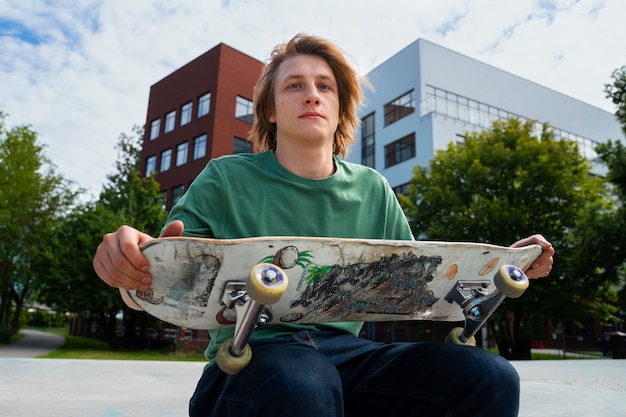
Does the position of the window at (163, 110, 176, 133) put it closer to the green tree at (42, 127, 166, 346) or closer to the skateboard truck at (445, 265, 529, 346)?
the green tree at (42, 127, 166, 346)

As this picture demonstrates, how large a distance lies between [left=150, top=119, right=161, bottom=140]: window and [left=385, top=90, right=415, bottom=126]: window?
1386 cm

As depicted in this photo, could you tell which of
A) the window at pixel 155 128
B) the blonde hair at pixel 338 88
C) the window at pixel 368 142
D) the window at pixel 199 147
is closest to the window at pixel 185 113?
the window at pixel 199 147

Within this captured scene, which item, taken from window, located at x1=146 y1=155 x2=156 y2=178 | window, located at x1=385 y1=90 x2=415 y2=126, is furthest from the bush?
window, located at x1=385 y1=90 x2=415 y2=126

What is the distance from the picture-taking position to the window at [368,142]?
1119 inches

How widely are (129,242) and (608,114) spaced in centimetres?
3919

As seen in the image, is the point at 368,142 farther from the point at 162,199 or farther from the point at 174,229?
the point at 174,229

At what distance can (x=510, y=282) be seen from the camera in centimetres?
108

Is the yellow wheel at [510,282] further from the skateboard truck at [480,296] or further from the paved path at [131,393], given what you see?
the paved path at [131,393]

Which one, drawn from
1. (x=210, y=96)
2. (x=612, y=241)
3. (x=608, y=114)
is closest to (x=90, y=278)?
(x=210, y=96)

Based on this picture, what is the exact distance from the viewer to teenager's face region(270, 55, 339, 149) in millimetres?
1637

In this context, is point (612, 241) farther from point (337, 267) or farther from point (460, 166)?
point (337, 267)

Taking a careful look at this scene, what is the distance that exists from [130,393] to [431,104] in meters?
23.5

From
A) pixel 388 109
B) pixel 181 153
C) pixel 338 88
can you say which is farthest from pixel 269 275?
pixel 181 153

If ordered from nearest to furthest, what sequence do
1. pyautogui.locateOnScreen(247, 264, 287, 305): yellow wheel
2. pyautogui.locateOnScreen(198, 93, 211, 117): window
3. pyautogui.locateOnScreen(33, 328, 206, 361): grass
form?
pyautogui.locateOnScreen(247, 264, 287, 305): yellow wheel → pyautogui.locateOnScreen(33, 328, 206, 361): grass → pyautogui.locateOnScreen(198, 93, 211, 117): window
